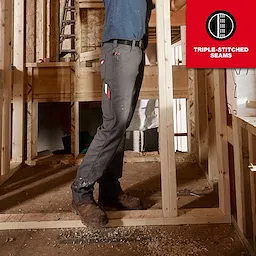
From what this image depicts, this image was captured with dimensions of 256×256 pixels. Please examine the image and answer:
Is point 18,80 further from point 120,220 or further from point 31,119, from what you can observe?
point 120,220

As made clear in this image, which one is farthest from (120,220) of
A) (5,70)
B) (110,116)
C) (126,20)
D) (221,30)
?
(5,70)

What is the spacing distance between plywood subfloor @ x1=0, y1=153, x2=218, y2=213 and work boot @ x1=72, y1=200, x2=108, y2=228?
315 mm

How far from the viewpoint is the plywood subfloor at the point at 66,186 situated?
5.41ft

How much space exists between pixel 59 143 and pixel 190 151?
66.7 inches

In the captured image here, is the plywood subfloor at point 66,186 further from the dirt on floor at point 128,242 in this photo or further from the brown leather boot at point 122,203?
the dirt on floor at point 128,242

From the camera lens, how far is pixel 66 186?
2047 millimetres

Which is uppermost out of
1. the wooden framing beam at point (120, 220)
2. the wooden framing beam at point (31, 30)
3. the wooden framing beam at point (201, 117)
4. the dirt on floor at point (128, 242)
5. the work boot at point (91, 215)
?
the wooden framing beam at point (31, 30)

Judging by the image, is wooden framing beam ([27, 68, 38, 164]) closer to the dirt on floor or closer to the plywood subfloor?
the plywood subfloor

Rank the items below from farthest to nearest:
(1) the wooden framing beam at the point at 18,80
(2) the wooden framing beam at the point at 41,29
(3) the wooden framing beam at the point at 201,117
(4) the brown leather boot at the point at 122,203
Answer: (2) the wooden framing beam at the point at 41,29, (1) the wooden framing beam at the point at 18,80, (3) the wooden framing beam at the point at 201,117, (4) the brown leather boot at the point at 122,203

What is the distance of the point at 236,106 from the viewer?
117 centimetres

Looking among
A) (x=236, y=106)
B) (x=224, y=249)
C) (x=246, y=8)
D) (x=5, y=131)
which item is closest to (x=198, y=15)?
(x=246, y=8)

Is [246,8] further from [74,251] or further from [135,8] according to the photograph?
[74,251]

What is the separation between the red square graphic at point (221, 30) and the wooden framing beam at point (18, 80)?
5.81ft

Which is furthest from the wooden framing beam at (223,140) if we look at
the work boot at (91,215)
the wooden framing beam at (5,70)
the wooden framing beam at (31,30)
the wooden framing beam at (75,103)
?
the wooden framing beam at (31,30)
